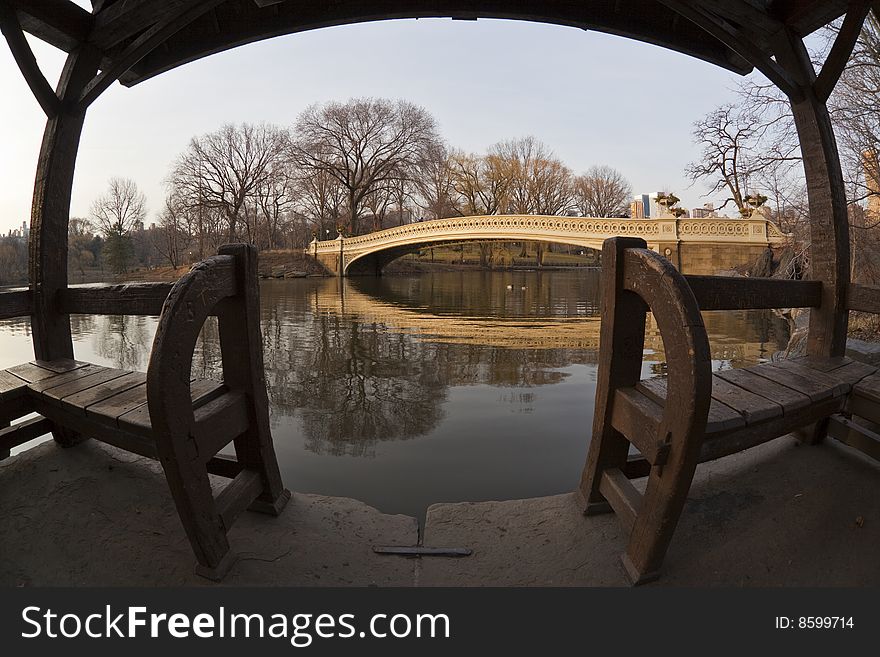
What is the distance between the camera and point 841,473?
2646mm

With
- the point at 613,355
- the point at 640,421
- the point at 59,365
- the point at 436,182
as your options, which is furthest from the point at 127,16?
the point at 436,182

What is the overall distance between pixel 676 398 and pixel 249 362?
1.92 m

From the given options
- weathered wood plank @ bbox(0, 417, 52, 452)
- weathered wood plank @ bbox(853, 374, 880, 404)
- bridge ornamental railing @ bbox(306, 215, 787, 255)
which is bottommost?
weathered wood plank @ bbox(0, 417, 52, 452)

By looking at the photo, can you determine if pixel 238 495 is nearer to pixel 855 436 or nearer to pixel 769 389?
pixel 769 389

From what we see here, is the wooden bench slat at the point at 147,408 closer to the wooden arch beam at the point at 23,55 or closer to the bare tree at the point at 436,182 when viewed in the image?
the wooden arch beam at the point at 23,55

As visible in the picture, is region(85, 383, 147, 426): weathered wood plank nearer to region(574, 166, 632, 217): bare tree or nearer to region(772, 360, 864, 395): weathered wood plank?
region(772, 360, 864, 395): weathered wood plank

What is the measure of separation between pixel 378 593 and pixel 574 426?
108 inches

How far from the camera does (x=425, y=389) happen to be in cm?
549

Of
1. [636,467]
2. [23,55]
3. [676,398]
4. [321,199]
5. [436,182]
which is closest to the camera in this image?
[676,398]

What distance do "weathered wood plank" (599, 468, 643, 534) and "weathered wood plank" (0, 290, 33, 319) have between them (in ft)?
11.6

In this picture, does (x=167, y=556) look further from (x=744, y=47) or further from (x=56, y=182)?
(x=744, y=47)

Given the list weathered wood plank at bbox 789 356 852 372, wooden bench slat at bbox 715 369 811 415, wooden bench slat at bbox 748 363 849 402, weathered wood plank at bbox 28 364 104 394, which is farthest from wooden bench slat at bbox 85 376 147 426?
weathered wood plank at bbox 789 356 852 372

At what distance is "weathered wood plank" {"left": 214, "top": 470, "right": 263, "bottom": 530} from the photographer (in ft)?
7.00

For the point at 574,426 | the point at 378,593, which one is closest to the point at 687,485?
the point at 378,593
